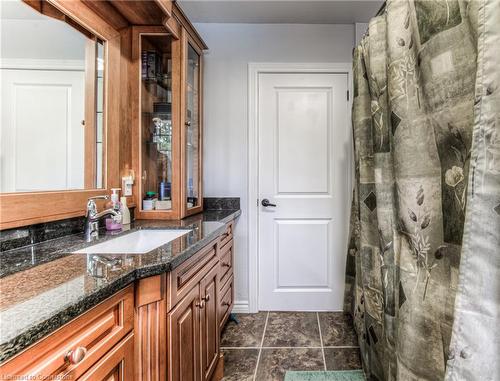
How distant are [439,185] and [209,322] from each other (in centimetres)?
121

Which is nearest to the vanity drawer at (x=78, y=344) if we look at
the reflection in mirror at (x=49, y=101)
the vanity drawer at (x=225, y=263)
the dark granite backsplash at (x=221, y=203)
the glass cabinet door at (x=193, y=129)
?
the reflection in mirror at (x=49, y=101)

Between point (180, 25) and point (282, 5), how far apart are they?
0.87 metres

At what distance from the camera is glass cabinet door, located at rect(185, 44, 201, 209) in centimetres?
218

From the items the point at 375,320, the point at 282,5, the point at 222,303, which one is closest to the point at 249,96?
the point at 282,5

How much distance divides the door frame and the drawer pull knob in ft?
6.49

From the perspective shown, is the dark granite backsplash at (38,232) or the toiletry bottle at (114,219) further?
the toiletry bottle at (114,219)

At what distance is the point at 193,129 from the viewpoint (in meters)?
2.34

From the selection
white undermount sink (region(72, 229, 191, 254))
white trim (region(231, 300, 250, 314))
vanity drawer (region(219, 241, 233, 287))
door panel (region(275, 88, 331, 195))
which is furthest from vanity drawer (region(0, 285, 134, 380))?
door panel (region(275, 88, 331, 195))

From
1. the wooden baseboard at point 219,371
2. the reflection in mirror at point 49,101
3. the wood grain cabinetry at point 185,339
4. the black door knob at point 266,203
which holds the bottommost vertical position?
the wooden baseboard at point 219,371

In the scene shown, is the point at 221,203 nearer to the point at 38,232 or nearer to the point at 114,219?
the point at 114,219

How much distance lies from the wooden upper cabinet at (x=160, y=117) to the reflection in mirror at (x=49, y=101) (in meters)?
0.29

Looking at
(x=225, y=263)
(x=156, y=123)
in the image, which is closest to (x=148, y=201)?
(x=156, y=123)

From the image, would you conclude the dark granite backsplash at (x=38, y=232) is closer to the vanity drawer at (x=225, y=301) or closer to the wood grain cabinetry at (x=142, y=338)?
the wood grain cabinetry at (x=142, y=338)

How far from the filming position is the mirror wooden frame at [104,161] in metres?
1.12
